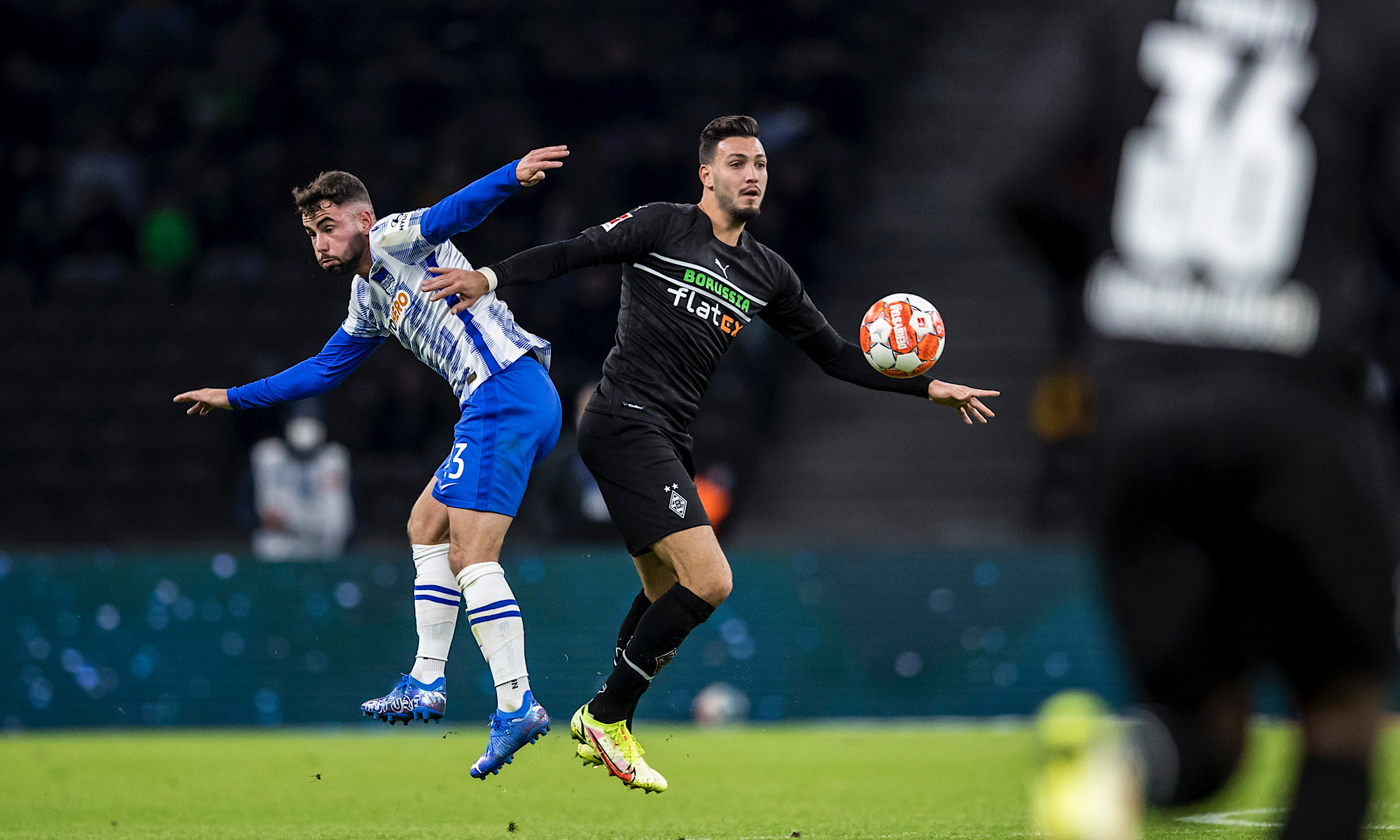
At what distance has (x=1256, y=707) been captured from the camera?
427 inches

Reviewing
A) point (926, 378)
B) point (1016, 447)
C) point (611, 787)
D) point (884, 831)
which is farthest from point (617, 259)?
point (1016, 447)

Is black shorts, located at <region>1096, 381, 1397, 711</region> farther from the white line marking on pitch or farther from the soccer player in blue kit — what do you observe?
the soccer player in blue kit

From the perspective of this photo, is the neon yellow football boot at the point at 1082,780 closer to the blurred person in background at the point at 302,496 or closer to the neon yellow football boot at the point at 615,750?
the neon yellow football boot at the point at 615,750

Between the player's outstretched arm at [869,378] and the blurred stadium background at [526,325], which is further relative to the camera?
the blurred stadium background at [526,325]

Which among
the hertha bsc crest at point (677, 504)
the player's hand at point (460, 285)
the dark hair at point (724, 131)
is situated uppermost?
the dark hair at point (724, 131)

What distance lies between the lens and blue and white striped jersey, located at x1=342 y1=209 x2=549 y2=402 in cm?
612

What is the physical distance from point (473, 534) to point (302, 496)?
6.57 metres

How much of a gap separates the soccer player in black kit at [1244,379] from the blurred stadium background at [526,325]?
820 centimetres

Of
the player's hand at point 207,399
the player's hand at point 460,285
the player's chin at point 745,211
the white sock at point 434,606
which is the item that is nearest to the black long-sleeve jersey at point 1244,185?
the player's hand at point 460,285

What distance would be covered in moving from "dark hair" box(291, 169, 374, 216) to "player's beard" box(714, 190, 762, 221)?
53.9 inches

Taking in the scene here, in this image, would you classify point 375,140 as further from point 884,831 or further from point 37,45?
point 884,831

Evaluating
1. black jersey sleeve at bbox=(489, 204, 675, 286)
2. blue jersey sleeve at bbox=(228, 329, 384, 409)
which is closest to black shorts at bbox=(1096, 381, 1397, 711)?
black jersey sleeve at bbox=(489, 204, 675, 286)

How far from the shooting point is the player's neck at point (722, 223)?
6297 millimetres

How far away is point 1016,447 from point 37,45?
10781 mm
